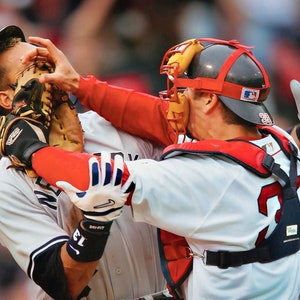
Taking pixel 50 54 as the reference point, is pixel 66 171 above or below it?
below

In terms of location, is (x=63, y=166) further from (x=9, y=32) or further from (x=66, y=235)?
(x=9, y=32)

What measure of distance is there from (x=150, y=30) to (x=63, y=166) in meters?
2.70

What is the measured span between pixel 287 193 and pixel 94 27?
264 centimetres

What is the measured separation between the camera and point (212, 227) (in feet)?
6.77

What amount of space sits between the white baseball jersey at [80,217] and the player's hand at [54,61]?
0.26 meters

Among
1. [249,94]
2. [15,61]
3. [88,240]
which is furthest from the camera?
[15,61]

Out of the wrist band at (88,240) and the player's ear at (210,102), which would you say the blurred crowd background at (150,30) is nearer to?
the player's ear at (210,102)

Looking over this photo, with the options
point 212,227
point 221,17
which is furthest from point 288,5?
point 212,227

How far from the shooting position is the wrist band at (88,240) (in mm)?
2098

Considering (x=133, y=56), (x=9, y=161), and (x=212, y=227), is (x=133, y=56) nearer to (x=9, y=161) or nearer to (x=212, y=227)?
(x=9, y=161)

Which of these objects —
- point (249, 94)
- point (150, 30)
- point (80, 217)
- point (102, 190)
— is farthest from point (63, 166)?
point (150, 30)

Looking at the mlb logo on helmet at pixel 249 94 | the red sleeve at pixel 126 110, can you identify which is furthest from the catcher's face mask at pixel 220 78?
the red sleeve at pixel 126 110

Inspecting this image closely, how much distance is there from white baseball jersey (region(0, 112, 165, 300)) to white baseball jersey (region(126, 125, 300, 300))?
0.42 metres

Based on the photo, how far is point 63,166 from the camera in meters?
2.08
